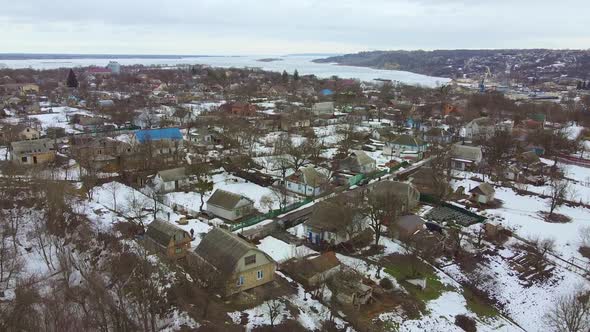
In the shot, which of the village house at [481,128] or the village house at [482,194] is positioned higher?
the village house at [481,128]

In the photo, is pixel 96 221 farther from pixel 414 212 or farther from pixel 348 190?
pixel 414 212

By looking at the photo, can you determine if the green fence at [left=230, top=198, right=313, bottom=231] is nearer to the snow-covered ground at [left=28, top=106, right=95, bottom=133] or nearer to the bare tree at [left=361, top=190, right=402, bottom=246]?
the bare tree at [left=361, top=190, right=402, bottom=246]

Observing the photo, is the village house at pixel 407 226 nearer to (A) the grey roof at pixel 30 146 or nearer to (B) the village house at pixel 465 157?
(B) the village house at pixel 465 157

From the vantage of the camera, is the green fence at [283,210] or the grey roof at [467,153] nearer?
the green fence at [283,210]

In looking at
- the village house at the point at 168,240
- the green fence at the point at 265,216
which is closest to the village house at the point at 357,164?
the green fence at the point at 265,216

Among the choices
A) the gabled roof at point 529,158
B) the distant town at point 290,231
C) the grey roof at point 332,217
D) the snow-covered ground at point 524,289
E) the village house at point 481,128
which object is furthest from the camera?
the village house at point 481,128

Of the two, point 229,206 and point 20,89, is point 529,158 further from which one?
point 20,89

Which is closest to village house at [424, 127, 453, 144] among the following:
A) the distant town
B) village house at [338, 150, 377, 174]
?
the distant town
